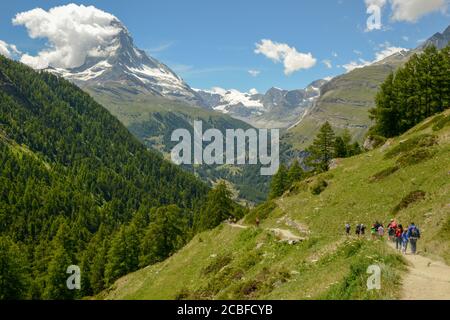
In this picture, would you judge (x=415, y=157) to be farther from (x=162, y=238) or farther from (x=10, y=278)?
(x=10, y=278)

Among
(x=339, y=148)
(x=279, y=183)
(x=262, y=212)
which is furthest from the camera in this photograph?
(x=279, y=183)

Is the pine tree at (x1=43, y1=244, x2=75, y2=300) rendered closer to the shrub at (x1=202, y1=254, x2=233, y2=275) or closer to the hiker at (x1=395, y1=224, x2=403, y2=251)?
the shrub at (x1=202, y1=254, x2=233, y2=275)

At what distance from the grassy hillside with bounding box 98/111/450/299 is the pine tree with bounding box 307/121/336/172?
43.7 ft

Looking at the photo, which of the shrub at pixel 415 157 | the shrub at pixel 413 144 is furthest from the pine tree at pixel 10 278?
the shrub at pixel 415 157

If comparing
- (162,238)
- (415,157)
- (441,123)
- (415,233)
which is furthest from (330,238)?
(162,238)

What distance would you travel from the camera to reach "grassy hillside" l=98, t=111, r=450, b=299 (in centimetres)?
2047

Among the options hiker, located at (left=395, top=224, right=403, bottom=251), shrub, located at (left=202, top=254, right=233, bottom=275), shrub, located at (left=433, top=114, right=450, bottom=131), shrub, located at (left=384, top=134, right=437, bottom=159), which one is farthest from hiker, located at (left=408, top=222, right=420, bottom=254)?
shrub, located at (left=433, top=114, right=450, bottom=131)

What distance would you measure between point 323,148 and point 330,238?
5666 centimetres

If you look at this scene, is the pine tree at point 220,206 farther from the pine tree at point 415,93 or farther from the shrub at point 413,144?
the shrub at point 413,144

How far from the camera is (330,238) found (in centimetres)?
2870

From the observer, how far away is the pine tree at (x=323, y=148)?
81.6 meters
